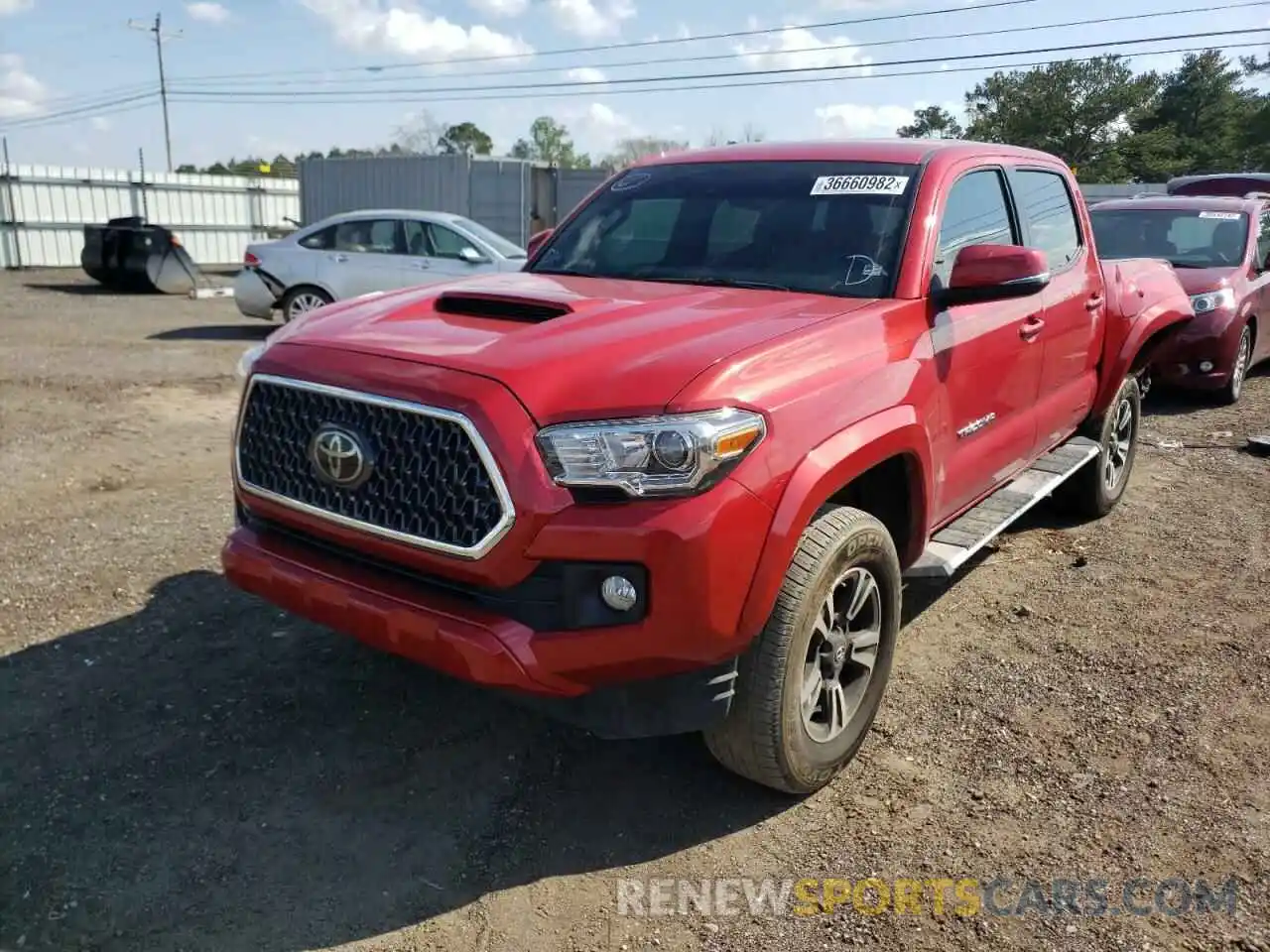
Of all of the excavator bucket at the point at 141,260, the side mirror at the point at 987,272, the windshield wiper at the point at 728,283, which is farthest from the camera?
the excavator bucket at the point at 141,260

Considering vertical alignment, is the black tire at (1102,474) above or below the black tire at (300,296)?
below

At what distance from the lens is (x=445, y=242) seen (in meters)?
12.3

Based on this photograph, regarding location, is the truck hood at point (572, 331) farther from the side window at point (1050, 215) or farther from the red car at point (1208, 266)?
the red car at point (1208, 266)

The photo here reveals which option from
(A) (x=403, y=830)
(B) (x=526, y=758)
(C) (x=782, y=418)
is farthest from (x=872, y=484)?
(A) (x=403, y=830)

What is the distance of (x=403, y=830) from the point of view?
3000 mm

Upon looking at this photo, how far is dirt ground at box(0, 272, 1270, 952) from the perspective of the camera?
2656 mm

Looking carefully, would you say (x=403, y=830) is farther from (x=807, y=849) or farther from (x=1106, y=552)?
(x=1106, y=552)

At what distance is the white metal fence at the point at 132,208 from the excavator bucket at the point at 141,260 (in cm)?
548

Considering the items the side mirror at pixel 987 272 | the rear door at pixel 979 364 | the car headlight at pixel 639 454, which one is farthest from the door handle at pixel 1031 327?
the car headlight at pixel 639 454

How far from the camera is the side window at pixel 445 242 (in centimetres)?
1230

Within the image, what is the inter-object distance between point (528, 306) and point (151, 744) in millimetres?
1896

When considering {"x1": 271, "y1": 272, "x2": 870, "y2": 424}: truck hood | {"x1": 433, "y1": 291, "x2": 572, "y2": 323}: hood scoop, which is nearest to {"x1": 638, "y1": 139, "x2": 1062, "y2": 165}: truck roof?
{"x1": 271, "y1": 272, "x2": 870, "y2": 424}: truck hood

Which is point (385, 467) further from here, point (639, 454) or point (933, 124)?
point (933, 124)

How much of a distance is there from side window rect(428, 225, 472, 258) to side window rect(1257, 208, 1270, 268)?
27.1 ft
